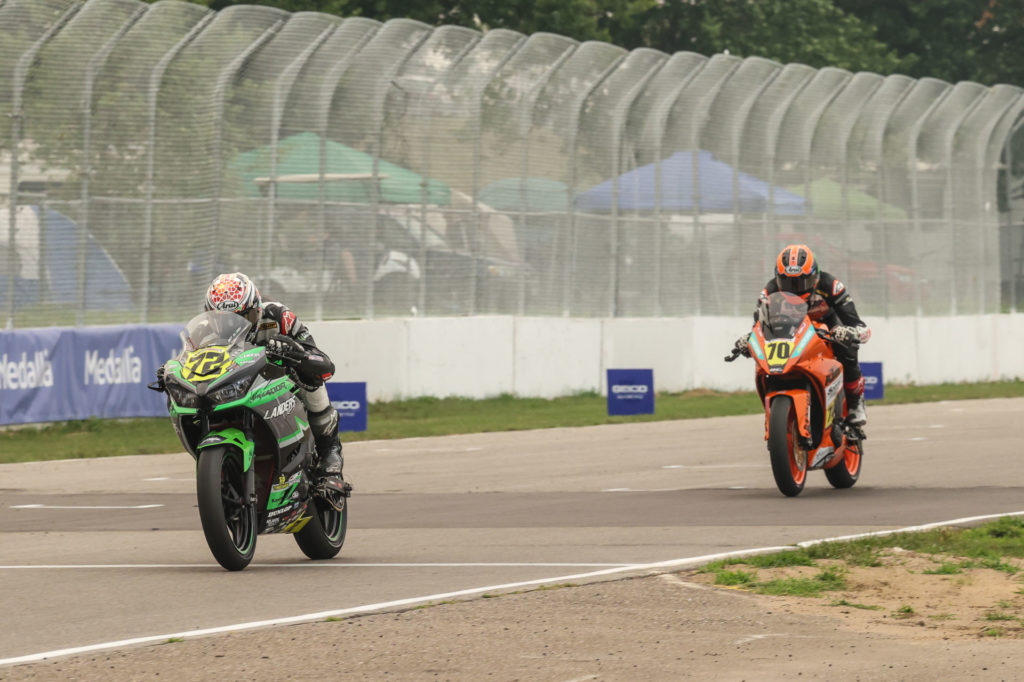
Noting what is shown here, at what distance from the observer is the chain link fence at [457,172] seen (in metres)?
24.3

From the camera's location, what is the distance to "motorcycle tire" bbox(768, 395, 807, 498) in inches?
532

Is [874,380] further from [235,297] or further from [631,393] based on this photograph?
[235,297]

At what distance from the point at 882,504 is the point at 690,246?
19.1m

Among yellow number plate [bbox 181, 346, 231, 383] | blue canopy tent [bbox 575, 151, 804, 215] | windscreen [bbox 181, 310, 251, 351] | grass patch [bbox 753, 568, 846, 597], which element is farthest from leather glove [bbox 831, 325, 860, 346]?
blue canopy tent [bbox 575, 151, 804, 215]

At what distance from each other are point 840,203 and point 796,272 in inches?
817

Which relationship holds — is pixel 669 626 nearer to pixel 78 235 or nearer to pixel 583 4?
pixel 78 235

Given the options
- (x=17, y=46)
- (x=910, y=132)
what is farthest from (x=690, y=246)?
(x=17, y=46)

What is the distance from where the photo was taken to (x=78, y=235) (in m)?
24.2

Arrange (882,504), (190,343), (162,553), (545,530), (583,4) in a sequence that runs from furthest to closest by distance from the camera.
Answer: (583,4) → (882,504) → (545,530) → (162,553) → (190,343)

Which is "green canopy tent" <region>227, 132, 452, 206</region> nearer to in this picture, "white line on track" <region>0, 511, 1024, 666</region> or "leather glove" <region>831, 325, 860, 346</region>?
"leather glove" <region>831, 325, 860, 346</region>

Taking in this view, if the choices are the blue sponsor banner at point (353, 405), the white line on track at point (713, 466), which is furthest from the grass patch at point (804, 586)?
the blue sponsor banner at point (353, 405)

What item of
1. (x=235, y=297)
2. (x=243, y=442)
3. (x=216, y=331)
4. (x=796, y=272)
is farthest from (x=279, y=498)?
(x=796, y=272)

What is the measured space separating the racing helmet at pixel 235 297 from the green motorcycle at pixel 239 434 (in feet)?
0.37

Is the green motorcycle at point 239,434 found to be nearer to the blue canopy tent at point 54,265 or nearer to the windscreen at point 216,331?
the windscreen at point 216,331
